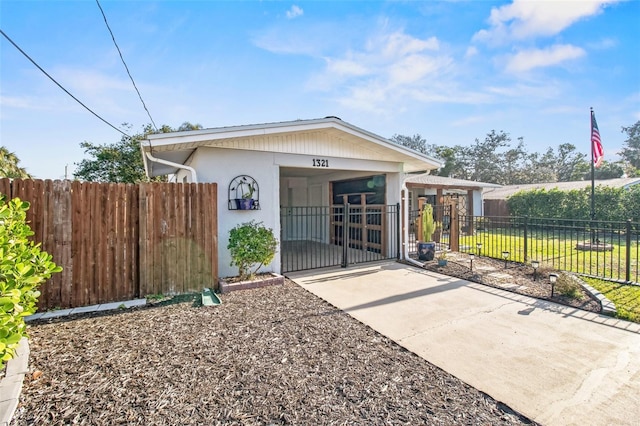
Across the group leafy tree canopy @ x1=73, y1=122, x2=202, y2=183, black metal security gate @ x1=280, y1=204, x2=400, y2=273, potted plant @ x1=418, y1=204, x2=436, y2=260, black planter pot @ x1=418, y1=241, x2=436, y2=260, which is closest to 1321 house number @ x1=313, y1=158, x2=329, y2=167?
black metal security gate @ x1=280, y1=204, x2=400, y2=273

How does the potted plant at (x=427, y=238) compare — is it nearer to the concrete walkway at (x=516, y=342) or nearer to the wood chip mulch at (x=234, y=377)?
the concrete walkway at (x=516, y=342)

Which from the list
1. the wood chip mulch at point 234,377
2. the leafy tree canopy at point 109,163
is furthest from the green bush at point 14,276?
the leafy tree canopy at point 109,163

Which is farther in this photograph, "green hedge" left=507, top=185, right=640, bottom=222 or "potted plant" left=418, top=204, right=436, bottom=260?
"green hedge" left=507, top=185, right=640, bottom=222

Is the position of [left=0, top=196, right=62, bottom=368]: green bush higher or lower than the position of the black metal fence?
higher

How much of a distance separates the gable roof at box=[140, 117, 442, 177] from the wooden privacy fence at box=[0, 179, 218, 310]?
2.90 ft

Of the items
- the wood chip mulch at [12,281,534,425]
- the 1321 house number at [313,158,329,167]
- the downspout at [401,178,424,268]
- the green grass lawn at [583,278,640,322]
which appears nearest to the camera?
the wood chip mulch at [12,281,534,425]

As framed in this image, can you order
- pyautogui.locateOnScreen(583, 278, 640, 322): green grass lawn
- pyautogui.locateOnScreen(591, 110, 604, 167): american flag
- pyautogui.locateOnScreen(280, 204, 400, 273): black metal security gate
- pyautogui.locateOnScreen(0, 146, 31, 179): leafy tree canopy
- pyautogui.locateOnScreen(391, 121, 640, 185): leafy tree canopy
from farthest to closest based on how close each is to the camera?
pyautogui.locateOnScreen(391, 121, 640, 185): leafy tree canopy → pyautogui.locateOnScreen(591, 110, 604, 167): american flag → pyautogui.locateOnScreen(280, 204, 400, 273): black metal security gate → pyautogui.locateOnScreen(0, 146, 31, 179): leafy tree canopy → pyautogui.locateOnScreen(583, 278, 640, 322): green grass lawn

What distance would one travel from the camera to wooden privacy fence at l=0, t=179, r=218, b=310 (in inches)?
174

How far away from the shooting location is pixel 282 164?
6.75 metres

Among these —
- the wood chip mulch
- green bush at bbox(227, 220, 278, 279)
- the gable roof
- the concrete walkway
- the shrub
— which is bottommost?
the concrete walkway

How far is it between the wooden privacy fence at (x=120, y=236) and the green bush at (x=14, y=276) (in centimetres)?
181

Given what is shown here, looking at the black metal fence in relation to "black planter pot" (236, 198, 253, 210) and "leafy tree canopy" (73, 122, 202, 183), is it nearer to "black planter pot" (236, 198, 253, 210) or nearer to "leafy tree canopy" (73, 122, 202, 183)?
"black planter pot" (236, 198, 253, 210)

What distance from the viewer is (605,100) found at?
44.8 ft

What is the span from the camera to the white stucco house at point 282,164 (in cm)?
593
